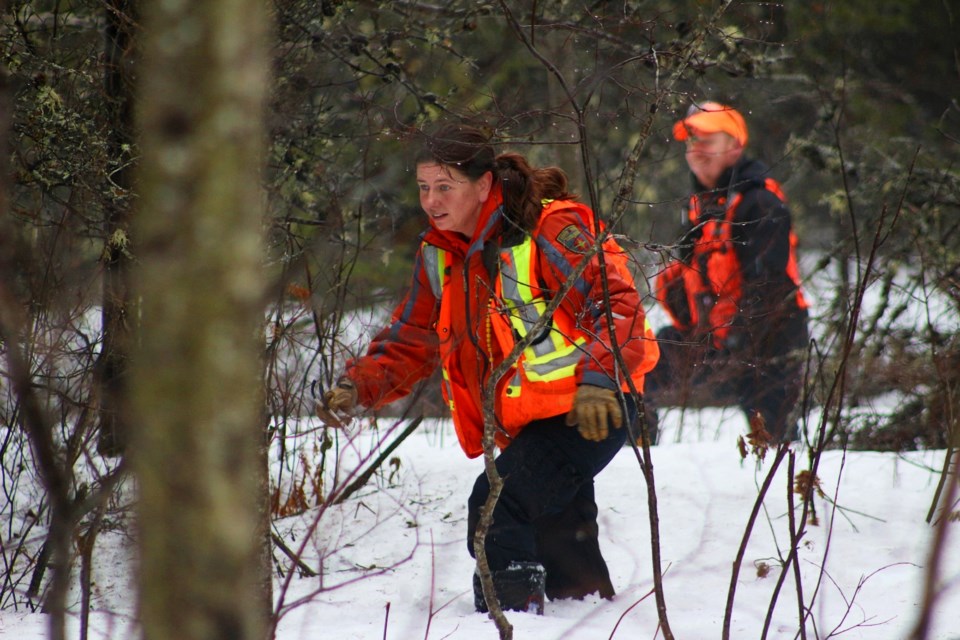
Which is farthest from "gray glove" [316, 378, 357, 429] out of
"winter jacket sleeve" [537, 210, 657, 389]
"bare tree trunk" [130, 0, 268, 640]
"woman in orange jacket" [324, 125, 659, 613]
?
"bare tree trunk" [130, 0, 268, 640]

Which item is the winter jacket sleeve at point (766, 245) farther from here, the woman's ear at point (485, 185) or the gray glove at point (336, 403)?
the gray glove at point (336, 403)

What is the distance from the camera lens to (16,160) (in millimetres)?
3146

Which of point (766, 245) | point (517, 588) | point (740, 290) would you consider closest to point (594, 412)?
point (517, 588)

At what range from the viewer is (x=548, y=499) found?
3.11m

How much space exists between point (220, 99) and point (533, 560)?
252cm

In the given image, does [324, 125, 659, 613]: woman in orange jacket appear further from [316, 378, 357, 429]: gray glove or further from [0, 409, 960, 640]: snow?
[0, 409, 960, 640]: snow

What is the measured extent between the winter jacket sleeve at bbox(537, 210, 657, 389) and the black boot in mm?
606

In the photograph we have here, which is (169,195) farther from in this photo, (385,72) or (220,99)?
(385,72)

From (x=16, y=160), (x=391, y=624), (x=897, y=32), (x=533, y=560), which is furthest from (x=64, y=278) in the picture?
(x=897, y=32)

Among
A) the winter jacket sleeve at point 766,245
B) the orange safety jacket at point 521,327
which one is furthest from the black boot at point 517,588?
the winter jacket sleeve at point 766,245

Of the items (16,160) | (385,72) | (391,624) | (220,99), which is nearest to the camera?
(220,99)

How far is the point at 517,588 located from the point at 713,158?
346cm

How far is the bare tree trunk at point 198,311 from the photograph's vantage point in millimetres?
737

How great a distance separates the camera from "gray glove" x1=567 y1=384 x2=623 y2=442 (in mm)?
2830
